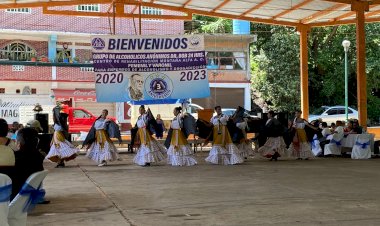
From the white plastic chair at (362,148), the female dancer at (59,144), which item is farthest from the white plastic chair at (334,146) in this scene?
the female dancer at (59,144)

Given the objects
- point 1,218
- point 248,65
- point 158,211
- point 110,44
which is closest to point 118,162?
point 110,44

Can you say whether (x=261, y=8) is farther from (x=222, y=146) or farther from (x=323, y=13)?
(x=222, y=146)

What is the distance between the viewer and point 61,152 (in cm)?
1508

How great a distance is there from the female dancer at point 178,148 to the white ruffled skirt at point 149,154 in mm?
339

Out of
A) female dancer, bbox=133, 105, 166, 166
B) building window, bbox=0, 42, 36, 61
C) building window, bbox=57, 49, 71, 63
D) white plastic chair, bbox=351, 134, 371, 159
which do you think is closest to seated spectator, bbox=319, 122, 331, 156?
white plastic chair, bbox=351, 134, 371, 159

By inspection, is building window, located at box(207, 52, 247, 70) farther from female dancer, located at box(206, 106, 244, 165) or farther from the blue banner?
female dancer, located at box(206, 106, 244, 165)

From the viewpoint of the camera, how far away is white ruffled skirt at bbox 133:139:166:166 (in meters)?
15.5

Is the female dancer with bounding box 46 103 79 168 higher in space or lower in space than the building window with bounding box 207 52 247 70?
A: lower

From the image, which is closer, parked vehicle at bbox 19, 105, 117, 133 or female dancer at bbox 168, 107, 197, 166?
female dancer at bbox 168, 107, 197, 166

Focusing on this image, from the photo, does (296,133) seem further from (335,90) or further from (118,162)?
(335,90)

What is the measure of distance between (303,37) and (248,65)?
11992 mm

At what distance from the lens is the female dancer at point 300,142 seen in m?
17.8

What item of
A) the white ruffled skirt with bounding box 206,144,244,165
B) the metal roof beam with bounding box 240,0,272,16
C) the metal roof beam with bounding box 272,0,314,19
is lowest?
the white ruffled skirt with bounding box 206,144,244,165

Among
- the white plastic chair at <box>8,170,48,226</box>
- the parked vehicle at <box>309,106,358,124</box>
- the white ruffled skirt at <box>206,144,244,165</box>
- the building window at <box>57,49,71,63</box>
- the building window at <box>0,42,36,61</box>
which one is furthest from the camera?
the parked vehicle at <box>309,106,358,124</box>
